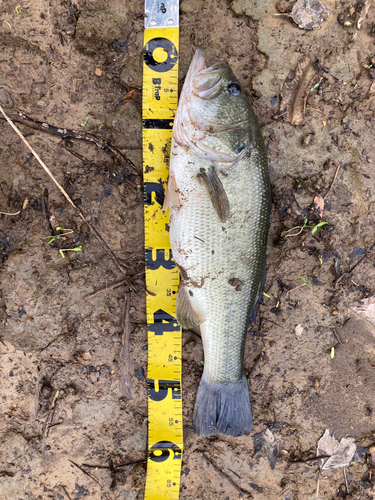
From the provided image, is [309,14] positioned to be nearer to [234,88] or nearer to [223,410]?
[234,88]

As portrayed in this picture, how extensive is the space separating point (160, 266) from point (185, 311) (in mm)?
513

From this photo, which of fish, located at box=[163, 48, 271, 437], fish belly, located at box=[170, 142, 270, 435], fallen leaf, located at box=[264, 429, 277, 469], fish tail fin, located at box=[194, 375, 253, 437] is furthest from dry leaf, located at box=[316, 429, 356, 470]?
fish, located at box=[163, 48, 271, 437]

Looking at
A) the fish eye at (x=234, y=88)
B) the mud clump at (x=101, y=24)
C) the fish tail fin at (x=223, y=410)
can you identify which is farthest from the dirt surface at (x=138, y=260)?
the fish eye at (x=234, y=88)

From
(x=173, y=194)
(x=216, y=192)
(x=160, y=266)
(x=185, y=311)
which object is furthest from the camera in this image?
(x=160, y=266)

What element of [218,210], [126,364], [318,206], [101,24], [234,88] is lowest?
[126,364]

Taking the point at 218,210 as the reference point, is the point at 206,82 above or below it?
above

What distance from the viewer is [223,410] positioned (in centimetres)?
287

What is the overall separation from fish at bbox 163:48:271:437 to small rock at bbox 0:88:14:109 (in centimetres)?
159

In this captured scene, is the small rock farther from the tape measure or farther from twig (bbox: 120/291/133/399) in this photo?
twig (bbox: 120/291/133/399)

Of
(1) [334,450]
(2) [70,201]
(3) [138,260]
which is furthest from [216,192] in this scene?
(1) [334,450]

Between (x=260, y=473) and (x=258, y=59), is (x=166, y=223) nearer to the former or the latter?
(x=258, y=59)

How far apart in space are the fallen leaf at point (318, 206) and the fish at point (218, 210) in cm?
73

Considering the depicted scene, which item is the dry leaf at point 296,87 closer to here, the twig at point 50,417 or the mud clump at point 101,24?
the mud clump at point 101,24

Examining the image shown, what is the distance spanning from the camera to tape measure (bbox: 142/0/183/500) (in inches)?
116
